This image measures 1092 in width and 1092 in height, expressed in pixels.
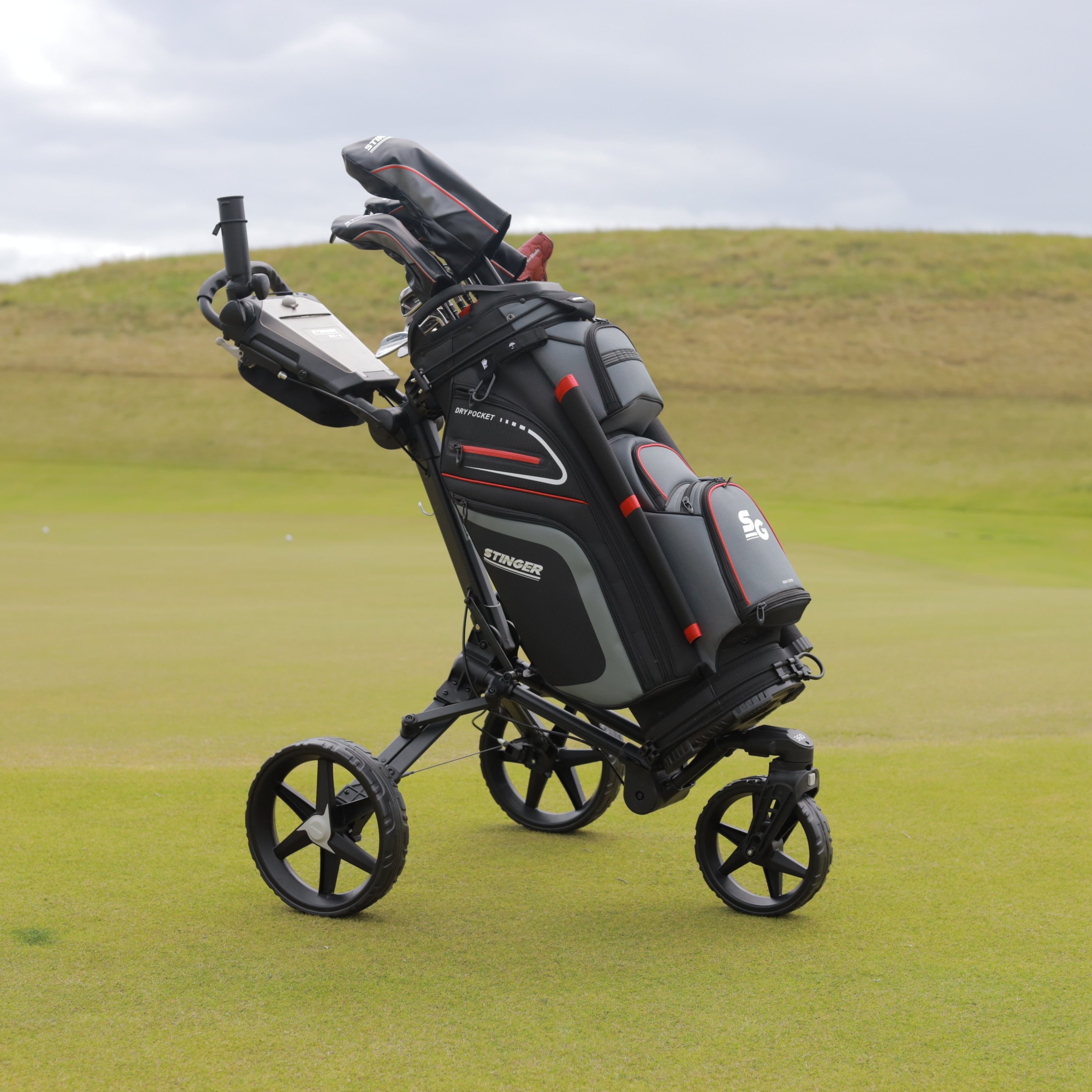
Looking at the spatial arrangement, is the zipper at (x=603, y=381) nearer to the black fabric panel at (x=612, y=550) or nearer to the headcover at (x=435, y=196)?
the black fabric panel at (x=612, y=550)

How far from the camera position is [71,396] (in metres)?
37.5

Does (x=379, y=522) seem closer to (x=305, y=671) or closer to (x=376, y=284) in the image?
(x=305, y=671)

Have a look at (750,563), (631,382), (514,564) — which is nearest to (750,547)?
(750,563)

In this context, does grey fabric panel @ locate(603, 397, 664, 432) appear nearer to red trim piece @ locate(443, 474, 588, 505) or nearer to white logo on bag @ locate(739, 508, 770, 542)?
red trim piece @ locate(443, 474, 588, 505)

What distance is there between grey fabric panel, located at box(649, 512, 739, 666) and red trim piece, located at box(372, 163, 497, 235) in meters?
1.15

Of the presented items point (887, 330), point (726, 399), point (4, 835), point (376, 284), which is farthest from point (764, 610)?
point (376, 284)

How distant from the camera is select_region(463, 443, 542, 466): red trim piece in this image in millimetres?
3988

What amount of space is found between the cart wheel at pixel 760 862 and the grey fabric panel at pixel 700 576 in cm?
55

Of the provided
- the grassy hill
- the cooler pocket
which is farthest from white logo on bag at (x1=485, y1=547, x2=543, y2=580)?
the grassy hill

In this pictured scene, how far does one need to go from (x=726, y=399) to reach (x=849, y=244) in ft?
45.8

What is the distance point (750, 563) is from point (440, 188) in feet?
5.28

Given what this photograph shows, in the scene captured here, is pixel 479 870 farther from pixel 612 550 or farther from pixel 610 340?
pixel 610 340

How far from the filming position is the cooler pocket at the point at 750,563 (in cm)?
383

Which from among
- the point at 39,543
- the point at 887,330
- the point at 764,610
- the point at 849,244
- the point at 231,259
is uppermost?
the point at 849,244
